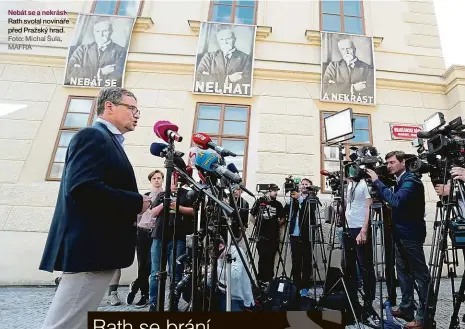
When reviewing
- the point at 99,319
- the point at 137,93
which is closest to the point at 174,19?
the point at 137,93

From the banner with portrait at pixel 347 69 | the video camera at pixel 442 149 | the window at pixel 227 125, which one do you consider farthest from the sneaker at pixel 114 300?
the banner with portrait at pixel 347 69

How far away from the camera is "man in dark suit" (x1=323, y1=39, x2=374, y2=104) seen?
228 inches

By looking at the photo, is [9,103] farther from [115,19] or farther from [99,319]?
[99,319]

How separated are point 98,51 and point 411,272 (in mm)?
6643

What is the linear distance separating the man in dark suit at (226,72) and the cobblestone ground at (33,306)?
4.14 m

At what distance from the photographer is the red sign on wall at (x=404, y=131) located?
18.2ft

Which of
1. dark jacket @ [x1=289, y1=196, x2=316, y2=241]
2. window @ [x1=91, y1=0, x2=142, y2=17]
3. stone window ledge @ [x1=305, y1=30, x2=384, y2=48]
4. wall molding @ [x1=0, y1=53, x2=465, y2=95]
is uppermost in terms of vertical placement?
window @ [x1=91, y1=0, x2=142, y2=17]

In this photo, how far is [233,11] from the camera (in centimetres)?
664

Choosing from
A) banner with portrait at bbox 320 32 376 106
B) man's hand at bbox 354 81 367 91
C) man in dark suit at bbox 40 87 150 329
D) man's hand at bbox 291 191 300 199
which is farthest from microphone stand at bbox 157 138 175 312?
man's hand at bbox 354 81 367 91

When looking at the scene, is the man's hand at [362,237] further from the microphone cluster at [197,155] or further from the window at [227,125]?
the window at [227,125]

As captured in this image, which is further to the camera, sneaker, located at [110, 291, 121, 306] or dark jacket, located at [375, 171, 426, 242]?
sneaker, located at [110, 291, 121, 306]

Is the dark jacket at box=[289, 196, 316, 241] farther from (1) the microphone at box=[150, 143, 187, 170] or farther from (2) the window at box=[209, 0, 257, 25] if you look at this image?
(2) the window at box=[209, 0, 257, 25]

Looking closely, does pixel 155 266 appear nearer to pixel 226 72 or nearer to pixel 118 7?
pixel 226 72

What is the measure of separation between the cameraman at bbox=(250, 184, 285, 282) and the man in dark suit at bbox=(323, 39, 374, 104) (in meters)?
2.77
